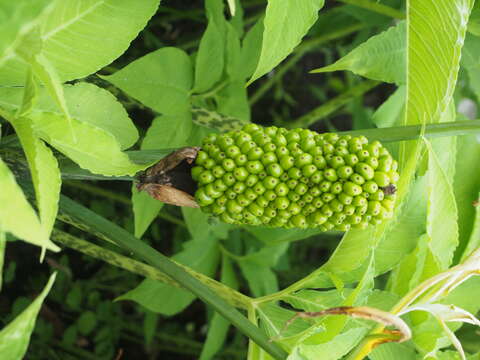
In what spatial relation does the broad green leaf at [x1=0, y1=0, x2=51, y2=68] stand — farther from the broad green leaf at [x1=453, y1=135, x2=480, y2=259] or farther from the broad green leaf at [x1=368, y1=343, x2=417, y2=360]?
the broad green leaf at [x1=453, y1=135, x2=480, y2=259]

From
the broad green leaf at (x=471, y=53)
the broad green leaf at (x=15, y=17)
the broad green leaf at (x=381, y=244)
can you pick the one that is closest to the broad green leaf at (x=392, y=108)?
the broad green leaf at (x=471, y=53)

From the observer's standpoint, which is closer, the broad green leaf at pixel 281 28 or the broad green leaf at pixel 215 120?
the broad green leaf at pixel 281 28

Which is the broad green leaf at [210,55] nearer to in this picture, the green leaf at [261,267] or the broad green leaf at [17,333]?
the green leaf at [261,267]

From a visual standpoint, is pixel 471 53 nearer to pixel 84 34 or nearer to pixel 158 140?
pixel 158 140

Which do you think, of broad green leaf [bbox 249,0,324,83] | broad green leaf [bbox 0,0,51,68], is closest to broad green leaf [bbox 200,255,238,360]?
broad green leaf [bbox 249,0,324,83]

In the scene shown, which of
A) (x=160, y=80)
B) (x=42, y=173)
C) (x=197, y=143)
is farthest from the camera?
(x=197, y=143)

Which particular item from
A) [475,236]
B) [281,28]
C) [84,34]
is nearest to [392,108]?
[475,236]
